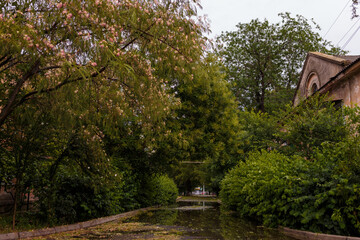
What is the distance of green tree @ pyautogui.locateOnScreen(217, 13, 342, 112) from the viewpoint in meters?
43.4

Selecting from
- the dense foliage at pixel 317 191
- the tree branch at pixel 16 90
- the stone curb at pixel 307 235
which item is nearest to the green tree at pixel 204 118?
the dense foliage at pixel 317 191

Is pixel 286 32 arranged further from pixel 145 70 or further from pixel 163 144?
pixel 145 70

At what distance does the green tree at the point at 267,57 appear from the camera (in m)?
43.4

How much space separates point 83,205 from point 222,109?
13923mm

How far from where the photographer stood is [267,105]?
4309 centimetres

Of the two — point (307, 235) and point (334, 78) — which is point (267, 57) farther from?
point (307, 235)

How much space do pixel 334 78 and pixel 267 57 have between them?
24480 mm

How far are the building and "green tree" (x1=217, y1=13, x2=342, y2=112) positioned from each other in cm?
1135

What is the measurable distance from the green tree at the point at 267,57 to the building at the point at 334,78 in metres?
11.3

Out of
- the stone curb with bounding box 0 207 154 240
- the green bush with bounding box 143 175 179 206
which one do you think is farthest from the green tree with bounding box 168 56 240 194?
the stone curb with bounding box 0 207 154 240

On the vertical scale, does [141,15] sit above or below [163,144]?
above

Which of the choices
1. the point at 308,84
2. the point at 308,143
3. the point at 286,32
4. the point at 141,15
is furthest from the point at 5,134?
the point at 286,32

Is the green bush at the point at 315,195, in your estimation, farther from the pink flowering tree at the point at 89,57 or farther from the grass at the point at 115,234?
the pink flowering tree at the point at 89,57

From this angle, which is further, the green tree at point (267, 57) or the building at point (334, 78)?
the green tree at point (267, 57)
